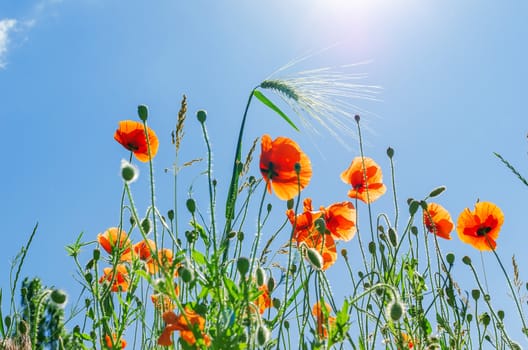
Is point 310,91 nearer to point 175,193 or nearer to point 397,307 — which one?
point 175,193

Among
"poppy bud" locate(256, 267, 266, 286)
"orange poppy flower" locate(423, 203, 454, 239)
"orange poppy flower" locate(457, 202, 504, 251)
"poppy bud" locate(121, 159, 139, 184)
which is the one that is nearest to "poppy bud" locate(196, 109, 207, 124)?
"poppy bud" locate(121, 159, 139, 184)

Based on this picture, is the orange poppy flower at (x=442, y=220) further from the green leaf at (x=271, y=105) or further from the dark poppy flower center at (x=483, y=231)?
the green leaf at (x=271, y=105)

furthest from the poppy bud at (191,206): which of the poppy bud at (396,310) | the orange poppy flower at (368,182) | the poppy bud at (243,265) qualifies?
the orange poppy flower at (368,182)

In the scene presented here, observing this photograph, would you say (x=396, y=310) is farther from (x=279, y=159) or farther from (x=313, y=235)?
(x=313, y=235)

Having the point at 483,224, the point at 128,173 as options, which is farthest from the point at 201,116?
the point at 483,224

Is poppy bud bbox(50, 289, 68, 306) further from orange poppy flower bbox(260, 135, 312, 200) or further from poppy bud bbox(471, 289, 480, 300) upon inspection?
poppy bud bbox(471, 289, 480, 300)
